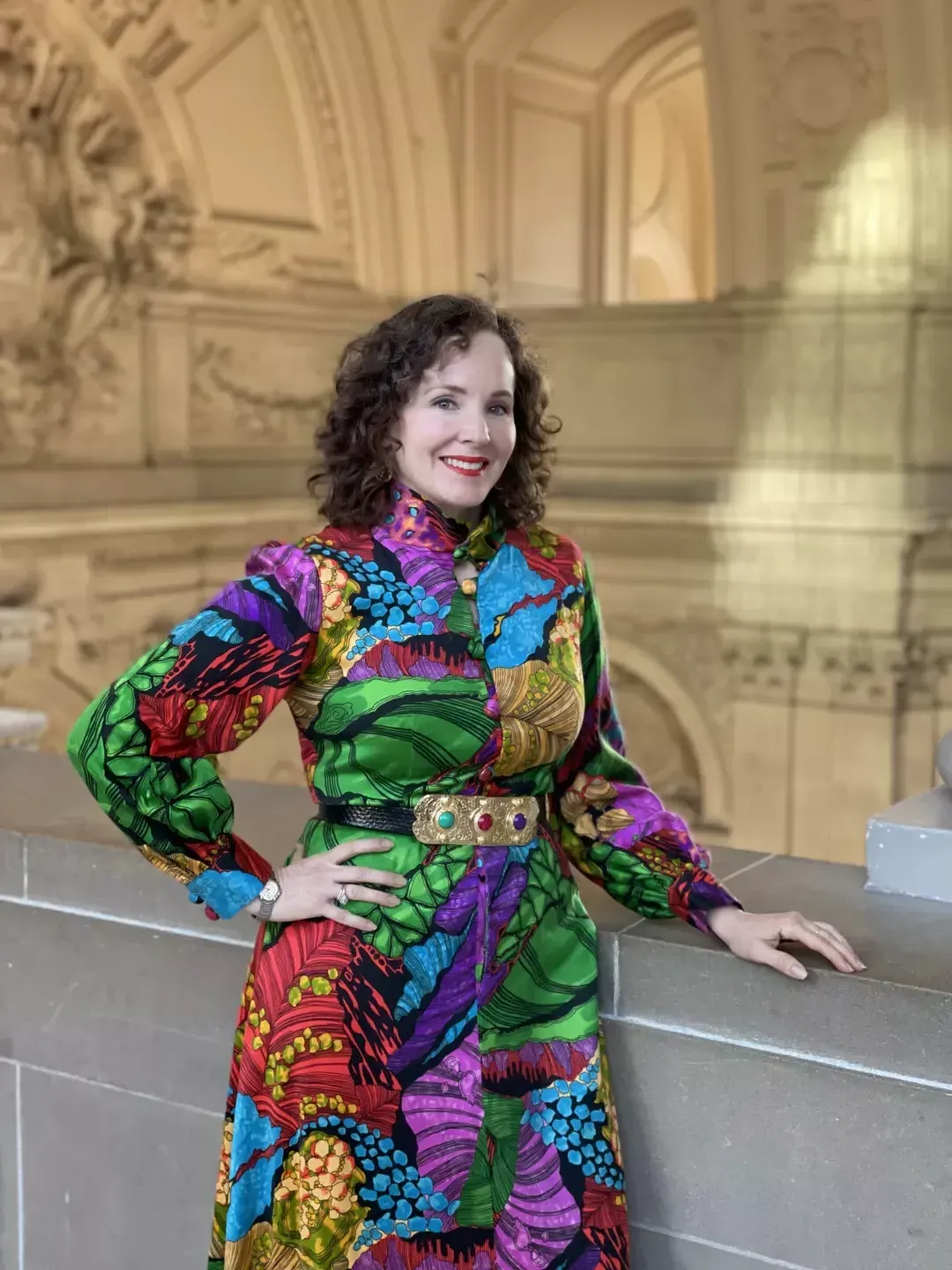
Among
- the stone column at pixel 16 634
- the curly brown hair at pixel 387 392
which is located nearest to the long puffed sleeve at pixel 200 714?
the curly brown hair at pixel 387 392

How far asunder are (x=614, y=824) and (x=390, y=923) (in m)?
0.35

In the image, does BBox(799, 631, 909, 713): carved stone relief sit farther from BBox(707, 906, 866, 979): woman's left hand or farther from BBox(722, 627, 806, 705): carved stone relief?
BBox(707, 906, 866, 979): woman's left hand

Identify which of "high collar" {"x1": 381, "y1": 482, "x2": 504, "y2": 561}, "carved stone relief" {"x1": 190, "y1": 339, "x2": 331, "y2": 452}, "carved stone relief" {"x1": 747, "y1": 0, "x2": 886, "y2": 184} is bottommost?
"high collar" {"x1": 381, "y1": 482, "x2": 504, "y2": 561}

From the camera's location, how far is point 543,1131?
1931 mm

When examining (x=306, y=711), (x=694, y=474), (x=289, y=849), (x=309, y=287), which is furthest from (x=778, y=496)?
(x=306, y=711)

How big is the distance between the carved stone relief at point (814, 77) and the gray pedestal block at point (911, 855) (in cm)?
705

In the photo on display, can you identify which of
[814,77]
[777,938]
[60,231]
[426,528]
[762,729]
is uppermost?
[814,77]

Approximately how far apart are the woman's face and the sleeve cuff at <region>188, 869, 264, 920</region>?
51 centimetres

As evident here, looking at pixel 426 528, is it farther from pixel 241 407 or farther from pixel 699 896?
pixel 241 407

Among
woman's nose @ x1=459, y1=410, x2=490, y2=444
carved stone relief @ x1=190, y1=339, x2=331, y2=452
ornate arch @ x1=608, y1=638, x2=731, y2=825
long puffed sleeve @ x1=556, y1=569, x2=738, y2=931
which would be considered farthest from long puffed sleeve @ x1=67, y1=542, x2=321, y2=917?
ornate arch @ x1=608, y1=638, x2=731, y2=825

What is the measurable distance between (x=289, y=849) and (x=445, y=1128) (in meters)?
0.79

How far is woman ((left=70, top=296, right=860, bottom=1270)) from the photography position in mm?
1871

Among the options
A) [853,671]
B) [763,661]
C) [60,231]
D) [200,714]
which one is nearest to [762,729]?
[763,661]

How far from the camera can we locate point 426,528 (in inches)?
A: 77.0
